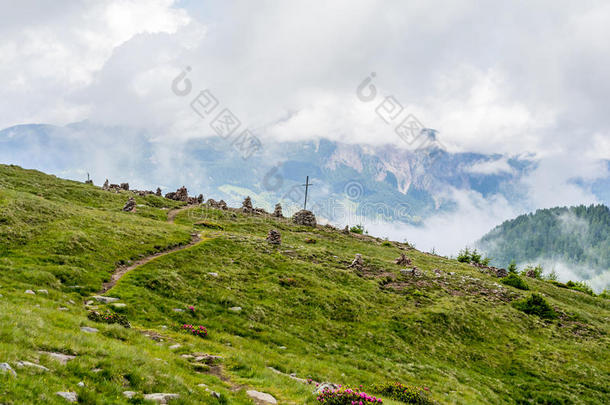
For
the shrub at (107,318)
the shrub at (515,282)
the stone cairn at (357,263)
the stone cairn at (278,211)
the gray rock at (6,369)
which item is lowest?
the shrub at (107,318)

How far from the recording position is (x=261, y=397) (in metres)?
13.2

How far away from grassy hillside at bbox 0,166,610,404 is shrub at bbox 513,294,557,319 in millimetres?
1693

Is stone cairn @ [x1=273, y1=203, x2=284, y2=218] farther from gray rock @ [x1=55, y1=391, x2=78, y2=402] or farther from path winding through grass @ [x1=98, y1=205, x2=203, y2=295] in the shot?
gray rock @ [x1=55, y1=391, x2=78, y2=402]

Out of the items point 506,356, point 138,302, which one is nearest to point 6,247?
point 138,302

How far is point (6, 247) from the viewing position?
2655cm

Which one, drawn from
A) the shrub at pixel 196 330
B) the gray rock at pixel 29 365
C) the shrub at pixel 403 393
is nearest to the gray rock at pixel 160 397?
the gray rock at pixel 29 365

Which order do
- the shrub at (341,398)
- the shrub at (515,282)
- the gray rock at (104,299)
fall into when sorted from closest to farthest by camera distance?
the shrub at (341,398)
the gray rock at (104,299)
the shrub at (515,282)

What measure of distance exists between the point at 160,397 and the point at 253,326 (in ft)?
48.7

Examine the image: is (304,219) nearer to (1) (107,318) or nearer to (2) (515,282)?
(2) (515,282)

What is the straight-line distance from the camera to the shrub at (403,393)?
17812 millimetres

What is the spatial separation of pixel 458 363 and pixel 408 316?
6543 millimetres

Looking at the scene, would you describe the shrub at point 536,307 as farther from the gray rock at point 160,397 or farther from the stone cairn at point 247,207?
the stone cairn at point 247,207

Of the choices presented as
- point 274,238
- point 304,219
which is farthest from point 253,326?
point 304,219

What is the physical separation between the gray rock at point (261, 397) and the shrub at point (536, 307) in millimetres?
42211
